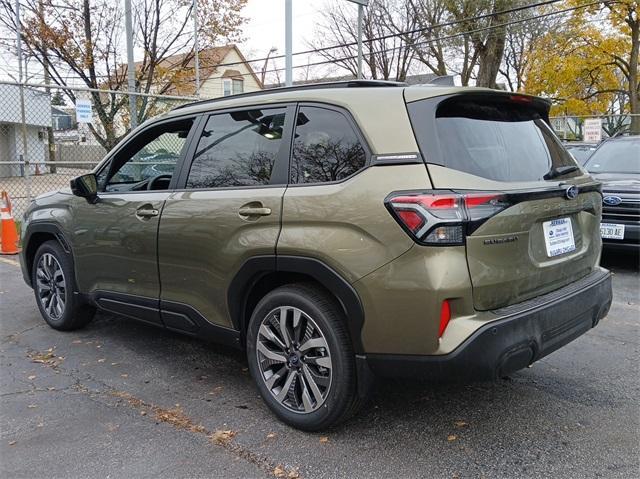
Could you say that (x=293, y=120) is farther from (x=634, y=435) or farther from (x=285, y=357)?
(x=634, y=435)

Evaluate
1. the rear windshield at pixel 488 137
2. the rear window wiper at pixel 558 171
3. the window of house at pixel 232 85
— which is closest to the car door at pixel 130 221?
the rear windshield at pixel 488 137

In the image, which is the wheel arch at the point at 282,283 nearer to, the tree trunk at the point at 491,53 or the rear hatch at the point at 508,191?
the rear hatch at the point at 508,191

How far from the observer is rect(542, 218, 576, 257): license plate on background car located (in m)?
2.96

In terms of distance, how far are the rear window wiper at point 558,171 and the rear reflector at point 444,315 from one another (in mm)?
1049

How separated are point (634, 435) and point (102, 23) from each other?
56.9 feet

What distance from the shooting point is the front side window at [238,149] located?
3340mm

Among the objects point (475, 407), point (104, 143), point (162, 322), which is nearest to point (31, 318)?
point (162, 322)

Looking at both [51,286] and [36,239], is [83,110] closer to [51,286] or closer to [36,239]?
[36,239]

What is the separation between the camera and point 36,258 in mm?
5062

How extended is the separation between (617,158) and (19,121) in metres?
17.1

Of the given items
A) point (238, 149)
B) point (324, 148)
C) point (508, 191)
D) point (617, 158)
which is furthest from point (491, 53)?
point (508, 191)

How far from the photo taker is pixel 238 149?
11.6 feet

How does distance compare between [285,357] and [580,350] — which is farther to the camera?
[580,350]

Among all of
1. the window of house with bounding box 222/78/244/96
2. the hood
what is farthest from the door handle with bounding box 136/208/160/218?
the window of house with bounding box 222/78/244/96
